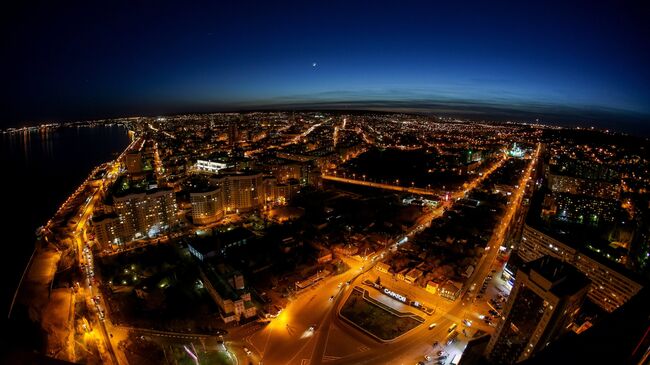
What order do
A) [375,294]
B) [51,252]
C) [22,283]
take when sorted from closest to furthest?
[375,294], [22,283], [51,252]

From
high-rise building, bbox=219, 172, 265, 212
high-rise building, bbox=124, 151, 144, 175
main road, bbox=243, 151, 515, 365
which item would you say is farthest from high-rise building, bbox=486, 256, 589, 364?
high-rise building, bbox=124, 151, 144, 175

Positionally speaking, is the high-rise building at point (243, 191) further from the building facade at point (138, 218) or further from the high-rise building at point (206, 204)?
the building facade at point (138, 218)

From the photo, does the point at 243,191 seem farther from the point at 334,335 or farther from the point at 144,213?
the point at 334,335

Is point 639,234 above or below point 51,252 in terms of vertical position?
above

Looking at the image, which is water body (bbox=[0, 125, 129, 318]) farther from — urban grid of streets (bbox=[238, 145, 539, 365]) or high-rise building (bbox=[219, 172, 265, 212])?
high-rise building (bbox=[219, 172, 265, 212])

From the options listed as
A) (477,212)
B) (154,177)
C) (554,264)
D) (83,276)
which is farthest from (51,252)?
(477,212)

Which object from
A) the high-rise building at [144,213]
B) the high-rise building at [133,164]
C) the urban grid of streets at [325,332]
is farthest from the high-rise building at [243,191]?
the high-rise building at [133,164]

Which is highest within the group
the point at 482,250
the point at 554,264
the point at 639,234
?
the point at 554,264

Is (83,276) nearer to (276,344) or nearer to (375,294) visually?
(276,344)
